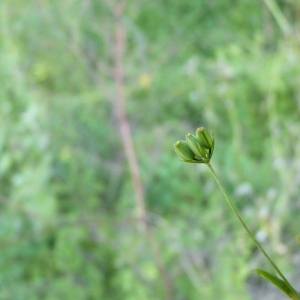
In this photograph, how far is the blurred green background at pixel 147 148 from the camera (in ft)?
2.73

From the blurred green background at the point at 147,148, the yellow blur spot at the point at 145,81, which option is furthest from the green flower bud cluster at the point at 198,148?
the yellow blur spot at the point at 145,81

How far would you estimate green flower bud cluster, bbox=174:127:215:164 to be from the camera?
0.57 ft

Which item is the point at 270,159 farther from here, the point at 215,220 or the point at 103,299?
the point at 103,299

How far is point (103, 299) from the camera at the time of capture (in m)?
0.88

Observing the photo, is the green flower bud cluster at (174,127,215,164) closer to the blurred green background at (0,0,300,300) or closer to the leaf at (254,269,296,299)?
the leaf at (254,269,296,299)

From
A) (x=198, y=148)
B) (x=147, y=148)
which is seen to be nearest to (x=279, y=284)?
(x=198, y=148)

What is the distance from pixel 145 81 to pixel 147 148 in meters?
0.18

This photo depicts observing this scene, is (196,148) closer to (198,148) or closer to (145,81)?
(198,148)

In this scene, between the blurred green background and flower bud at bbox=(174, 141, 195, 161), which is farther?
the blurred green background

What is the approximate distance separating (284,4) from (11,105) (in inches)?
28.1

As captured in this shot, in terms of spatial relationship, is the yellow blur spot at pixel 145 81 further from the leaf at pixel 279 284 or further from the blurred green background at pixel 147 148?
the leaf at pixel 279 284

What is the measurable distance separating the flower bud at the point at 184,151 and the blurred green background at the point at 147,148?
510 mm

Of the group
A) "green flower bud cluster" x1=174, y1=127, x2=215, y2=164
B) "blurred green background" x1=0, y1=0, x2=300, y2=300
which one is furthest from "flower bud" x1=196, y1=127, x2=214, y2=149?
"blurred green background" x1=0, y1=0, x2=300, y2=300

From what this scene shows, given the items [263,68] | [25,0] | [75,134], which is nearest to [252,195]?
[263,68]
